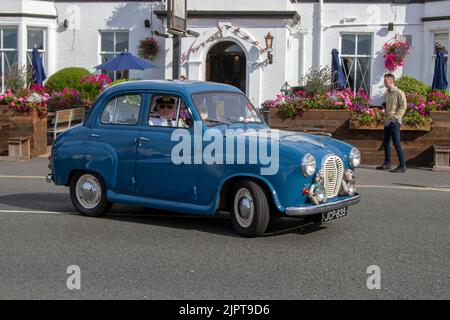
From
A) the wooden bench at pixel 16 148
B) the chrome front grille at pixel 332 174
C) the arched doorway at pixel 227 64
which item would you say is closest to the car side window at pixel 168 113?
the chrome front grille at pixel 332 174

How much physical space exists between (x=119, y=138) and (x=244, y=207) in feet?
6.33

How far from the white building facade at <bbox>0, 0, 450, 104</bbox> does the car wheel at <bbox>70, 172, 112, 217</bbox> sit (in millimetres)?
13011

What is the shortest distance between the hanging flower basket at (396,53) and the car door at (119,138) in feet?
50.5

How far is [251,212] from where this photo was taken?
24.8 ft

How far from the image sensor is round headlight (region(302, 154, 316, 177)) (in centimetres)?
734

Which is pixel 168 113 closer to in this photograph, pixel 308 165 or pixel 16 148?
pixel 308 165

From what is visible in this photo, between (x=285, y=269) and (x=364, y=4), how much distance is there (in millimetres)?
18112

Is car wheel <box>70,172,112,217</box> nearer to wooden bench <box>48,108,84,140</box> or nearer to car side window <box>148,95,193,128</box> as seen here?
car side window <box>148,95,193,128</box>

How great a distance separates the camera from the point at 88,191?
891 cm

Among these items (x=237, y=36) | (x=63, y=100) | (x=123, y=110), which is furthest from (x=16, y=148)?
(x=237, y=36)

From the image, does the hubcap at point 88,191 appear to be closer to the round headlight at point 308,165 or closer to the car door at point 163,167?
the car door at point 163,167

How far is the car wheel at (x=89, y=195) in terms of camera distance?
8.80 m

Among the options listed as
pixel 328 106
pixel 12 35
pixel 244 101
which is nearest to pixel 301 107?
pixel 328 106

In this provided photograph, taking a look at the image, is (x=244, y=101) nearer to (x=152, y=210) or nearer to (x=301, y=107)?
(x=152, y=210)
